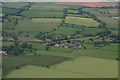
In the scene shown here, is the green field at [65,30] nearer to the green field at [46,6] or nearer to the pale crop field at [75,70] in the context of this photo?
the pale crop field at [75,70]

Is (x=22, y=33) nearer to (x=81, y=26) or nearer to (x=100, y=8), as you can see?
(x=81, y=26)

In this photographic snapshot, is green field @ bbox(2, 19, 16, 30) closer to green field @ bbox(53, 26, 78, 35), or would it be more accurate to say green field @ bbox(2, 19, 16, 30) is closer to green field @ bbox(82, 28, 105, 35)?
green field @ bbox(53, 26, 78, 35)

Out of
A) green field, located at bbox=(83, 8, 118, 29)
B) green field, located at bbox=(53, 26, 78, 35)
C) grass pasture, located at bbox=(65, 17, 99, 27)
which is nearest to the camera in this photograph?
green field, located at bbox=(53, 26, 78, 35)

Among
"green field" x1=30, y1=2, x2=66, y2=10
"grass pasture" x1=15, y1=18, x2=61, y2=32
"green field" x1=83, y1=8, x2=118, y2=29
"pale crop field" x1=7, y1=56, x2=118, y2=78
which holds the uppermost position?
"green field" x1=30, y1=2, x2=66, y2=10

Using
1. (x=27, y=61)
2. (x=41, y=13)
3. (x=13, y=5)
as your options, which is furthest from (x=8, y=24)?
(x=27, y=61)

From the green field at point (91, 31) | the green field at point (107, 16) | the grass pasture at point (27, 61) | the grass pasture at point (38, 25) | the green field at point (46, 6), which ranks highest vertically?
the green field at point (46, 6)

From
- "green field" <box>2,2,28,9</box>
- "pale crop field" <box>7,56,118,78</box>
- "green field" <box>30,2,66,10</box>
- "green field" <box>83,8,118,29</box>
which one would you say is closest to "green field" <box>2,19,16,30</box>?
"green field" <box>2,2,28,9</box>

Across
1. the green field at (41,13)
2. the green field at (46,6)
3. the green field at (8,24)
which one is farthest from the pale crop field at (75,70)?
the green field at (46,6)
